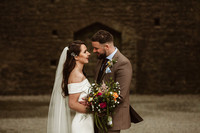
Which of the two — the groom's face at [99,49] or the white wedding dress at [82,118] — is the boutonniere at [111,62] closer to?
the groom's face at [99,49]

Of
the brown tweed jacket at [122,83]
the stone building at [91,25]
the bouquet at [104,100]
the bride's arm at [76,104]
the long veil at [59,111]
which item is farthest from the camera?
the stone building at [91,25]

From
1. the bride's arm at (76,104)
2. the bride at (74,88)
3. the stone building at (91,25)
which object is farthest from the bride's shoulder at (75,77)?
the stone building at (91,25)

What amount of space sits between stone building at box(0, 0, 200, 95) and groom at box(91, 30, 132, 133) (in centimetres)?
1052

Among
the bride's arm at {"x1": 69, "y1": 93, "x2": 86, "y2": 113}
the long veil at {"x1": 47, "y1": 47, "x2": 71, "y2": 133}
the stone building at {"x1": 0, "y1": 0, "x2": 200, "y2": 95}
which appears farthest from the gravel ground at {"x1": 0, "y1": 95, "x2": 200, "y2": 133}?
the bride's arm at {"x1": 69, "y1": 93, "x2": 86, "y2": 113}

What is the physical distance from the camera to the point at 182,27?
558 inches

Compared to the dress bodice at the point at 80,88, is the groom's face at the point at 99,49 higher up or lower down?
higher up

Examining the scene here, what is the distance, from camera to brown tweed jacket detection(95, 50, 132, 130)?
3529mm

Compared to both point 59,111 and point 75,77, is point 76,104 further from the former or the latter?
point 59,111

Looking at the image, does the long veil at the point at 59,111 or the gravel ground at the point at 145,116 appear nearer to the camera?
the long veil at the point at 59,111

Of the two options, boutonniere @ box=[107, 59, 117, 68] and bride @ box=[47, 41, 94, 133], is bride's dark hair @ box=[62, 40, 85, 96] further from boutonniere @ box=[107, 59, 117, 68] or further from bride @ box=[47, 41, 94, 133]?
boutonniere @ box=[107, 59, 117, 68]

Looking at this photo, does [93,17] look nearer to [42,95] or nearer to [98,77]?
[42,95]

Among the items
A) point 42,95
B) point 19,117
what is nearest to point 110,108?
point 19,117

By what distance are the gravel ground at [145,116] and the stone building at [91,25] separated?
1.99 metres

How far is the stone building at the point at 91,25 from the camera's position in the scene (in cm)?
1401
